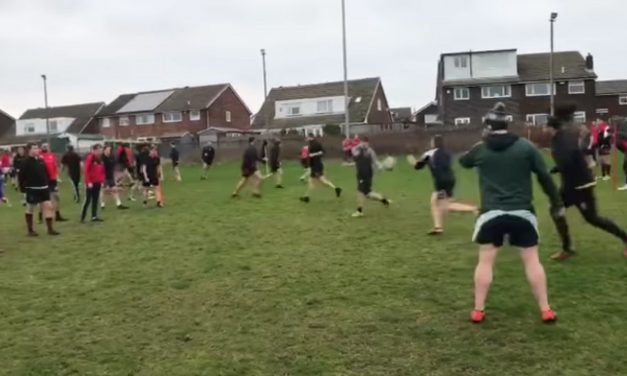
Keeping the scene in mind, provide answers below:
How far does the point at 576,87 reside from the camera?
2247 inches

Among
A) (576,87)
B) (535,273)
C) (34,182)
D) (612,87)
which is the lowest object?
(535,273)

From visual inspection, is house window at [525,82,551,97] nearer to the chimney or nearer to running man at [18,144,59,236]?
the chimney

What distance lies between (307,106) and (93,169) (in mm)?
52578

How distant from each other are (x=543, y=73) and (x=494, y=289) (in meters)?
54.5

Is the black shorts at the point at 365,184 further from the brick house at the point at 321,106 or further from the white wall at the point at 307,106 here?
the white wall at the point at 307,106

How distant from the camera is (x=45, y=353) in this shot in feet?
20.2

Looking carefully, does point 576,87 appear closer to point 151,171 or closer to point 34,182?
point 151,171

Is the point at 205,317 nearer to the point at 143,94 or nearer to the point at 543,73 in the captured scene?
the point at 543,73

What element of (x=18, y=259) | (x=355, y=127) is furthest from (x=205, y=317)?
(x=355, y=127)

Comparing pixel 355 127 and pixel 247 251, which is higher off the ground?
pixel 355 127

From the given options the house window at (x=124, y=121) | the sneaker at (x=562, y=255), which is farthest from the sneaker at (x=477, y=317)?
the house window at (x=124, y=121)

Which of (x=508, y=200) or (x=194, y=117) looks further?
(x=194, y=117)

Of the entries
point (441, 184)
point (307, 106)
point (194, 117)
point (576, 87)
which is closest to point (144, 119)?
point (194, 117)

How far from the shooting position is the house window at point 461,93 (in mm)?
59281
